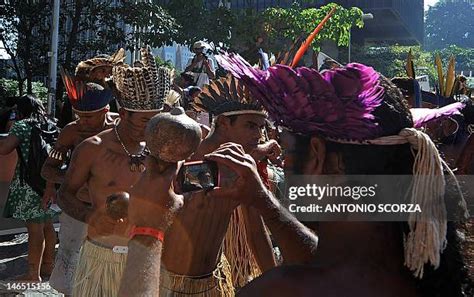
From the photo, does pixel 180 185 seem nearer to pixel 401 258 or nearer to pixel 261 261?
pixel 401 258

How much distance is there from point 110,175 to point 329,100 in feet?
Answer: 7.37

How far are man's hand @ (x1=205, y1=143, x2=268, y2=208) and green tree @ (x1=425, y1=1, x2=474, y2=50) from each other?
8965 centimetres

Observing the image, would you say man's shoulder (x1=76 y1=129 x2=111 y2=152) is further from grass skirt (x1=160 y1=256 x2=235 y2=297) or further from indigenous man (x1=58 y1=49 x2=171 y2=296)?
grass skirt (x1=160 y1=256 x2=235 y2=297)

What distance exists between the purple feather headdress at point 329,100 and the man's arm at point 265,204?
18 centimetres

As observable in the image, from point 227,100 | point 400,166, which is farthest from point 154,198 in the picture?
point 227,100

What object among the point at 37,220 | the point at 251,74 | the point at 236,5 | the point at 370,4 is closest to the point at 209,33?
the point at 37,220

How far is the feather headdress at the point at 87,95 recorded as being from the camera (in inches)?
188

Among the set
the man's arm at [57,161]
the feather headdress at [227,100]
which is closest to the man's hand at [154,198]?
the feather headdress at [227,100]

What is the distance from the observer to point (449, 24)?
92.2 m

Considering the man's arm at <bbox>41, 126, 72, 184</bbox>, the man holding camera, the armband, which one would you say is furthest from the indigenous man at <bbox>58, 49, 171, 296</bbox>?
the man holding camera

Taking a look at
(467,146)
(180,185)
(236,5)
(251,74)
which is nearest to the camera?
(180,185)

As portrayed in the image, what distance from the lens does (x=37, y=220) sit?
20.4ft

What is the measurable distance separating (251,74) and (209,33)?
Result: 1151 cm

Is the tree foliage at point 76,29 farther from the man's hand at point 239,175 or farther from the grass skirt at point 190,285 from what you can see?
the man's hand at point 239,175
